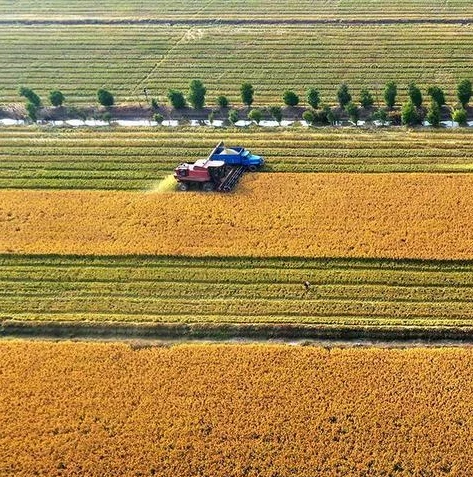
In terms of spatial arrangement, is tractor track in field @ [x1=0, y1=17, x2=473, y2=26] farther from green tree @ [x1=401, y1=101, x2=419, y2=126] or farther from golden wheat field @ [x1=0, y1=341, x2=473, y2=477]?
golden wheat field @ [x1=0, y1=341, x2=473, y2=477]

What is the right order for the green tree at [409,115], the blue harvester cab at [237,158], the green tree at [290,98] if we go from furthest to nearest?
1. the green tree at [290,98]
2. the green tree at [409,115]
3. the blue harvester cab at [237,158]

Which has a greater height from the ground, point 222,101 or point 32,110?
point 32,110

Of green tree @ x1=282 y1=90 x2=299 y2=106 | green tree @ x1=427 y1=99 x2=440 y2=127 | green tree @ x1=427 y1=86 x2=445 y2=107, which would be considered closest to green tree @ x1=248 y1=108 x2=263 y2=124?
green tree @ x1=282 y1=90 x2=299 y2=106

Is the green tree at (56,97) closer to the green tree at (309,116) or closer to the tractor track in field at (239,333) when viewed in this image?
the green tree at (309,116)

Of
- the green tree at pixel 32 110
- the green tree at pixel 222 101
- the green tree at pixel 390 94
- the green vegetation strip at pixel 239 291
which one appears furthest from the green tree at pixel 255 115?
the green tree at pixel 32 110

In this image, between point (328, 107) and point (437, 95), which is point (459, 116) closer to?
point (437, 95)

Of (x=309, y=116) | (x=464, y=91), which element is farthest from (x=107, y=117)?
(x=464, y=91)

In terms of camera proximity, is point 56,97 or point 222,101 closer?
point 222,101
